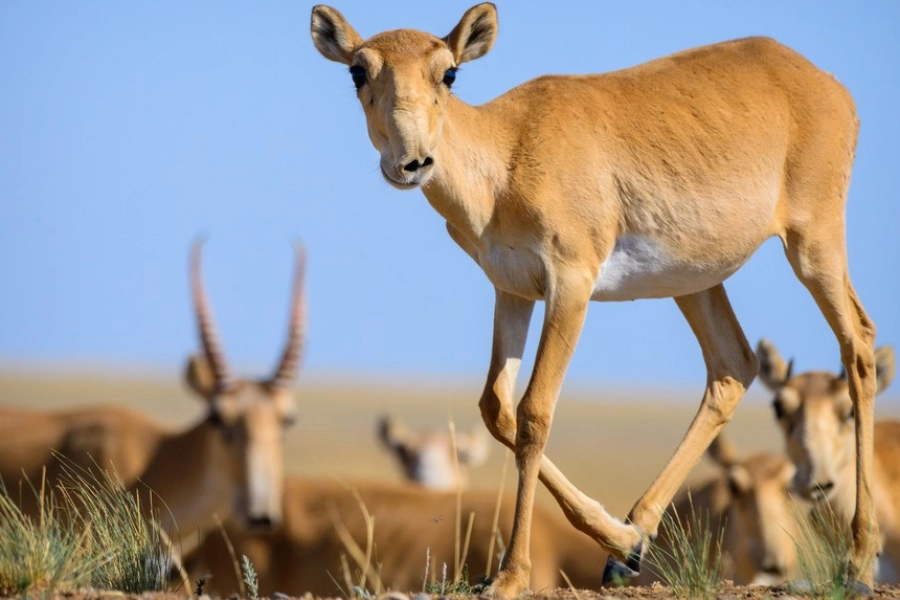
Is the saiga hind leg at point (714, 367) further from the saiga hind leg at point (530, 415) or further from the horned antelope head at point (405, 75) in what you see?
the horned antelope head at point (405, 75)

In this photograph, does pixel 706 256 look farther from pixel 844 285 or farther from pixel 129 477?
pixel 129 477

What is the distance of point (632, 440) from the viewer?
88875mm

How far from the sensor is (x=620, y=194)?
380 inches

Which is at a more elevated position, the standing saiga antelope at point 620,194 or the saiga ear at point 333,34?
the saiga ear at point 333,34

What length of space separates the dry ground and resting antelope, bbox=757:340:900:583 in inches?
279

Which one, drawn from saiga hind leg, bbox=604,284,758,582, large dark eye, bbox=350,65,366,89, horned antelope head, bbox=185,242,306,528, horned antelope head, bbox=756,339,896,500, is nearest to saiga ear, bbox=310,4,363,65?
large dark eye, bbox=350,65,366,89

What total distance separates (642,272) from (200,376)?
368 inches

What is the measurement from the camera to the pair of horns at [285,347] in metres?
17.2

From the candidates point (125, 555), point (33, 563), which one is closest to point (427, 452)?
point (125, 555)

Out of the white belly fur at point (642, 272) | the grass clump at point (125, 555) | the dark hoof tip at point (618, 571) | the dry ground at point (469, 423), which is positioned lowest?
the dry ground at point (469, 423)

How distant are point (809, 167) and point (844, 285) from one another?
864mm

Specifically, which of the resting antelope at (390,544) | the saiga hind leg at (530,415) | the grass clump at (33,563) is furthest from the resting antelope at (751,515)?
the grass clump at (33,563)

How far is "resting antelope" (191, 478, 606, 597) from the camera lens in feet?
54.2

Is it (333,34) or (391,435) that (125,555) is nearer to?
(333,34)
